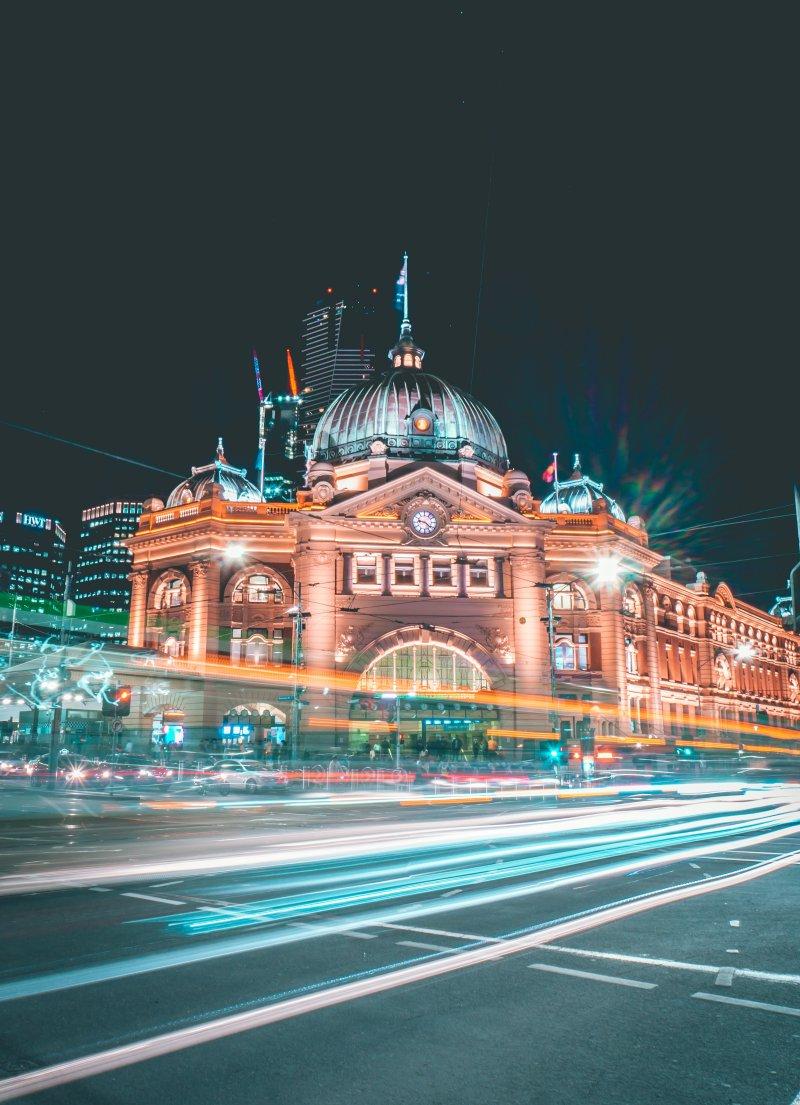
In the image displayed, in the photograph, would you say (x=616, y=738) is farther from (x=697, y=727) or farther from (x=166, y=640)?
(x=166, y=640)

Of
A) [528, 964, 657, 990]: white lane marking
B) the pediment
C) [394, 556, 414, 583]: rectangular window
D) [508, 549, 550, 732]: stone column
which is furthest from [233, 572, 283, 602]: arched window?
[528, 964, 657, 990]: white lane marking

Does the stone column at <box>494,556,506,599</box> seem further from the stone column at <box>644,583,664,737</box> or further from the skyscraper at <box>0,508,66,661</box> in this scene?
the skyscraper at <box>0,508,66,661</box>

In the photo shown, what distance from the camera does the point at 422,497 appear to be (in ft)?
A: 219

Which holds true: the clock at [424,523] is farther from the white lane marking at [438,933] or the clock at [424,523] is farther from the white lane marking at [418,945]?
the white lane marking at [418,945]

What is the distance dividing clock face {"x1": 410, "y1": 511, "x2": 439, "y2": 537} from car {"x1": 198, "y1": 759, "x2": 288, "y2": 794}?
96.2ft

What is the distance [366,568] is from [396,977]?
5952cm

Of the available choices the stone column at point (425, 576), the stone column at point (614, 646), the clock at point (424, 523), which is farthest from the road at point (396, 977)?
the stone column at point (614, 646)

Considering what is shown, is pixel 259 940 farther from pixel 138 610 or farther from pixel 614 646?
pixel 138 610

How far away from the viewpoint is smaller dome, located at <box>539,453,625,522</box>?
83.0 meters

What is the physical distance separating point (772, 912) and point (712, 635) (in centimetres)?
8998

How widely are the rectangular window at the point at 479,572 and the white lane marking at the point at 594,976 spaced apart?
60.1m

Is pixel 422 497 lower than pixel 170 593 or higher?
higher

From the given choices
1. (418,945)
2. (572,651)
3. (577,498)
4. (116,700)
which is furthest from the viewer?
(577,498)

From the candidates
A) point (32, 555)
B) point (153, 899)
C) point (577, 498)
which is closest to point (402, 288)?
point (577, 498)
